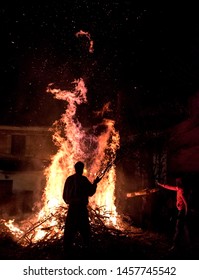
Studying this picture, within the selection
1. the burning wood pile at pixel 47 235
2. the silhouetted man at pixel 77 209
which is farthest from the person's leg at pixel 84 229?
the burning wood pile at pixel 47 235

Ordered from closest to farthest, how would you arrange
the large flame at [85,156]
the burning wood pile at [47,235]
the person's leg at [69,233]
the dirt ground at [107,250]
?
the person's leg at [69,233]
the dirt ground at [107,250]
the burning wood pile at [47,235]
the large flame at [85,156]

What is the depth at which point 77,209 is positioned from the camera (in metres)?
7.28

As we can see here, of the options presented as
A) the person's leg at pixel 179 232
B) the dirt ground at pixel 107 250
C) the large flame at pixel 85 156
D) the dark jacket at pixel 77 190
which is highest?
the large flame at pixel 85 156

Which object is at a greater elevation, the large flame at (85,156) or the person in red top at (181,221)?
the large flame at (85,156)

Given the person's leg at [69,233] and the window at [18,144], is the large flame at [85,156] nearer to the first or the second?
the person's leg at [69,233]

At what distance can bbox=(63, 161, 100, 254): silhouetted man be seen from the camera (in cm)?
720

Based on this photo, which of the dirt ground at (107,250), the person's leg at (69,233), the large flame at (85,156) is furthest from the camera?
the large flame at (85,156)

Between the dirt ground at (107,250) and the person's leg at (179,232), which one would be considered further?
the person's leg at (179,232)

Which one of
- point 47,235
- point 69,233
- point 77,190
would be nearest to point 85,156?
point 47,235

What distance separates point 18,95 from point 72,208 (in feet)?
60.3

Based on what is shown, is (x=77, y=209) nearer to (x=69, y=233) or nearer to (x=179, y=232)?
(x=69, y=233)

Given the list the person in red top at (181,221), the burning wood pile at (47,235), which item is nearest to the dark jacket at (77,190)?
the burning wood pile at (47,235)

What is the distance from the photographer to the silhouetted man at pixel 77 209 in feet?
23.6

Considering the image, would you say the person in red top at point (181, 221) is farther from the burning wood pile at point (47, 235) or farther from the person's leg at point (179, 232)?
the burning wood pile at point (47, 235)
